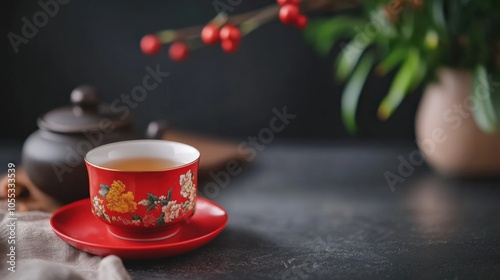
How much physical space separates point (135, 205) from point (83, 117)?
201 mm

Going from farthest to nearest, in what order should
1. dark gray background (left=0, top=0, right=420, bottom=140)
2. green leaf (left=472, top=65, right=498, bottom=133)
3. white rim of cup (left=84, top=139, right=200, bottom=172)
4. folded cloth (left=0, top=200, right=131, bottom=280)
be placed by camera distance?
dark gray background (left=0, top=0, right=420, bottom=140) < green leaf (left=472, top=65, right=498, bottom=133) < white rim of cup (left=84, top=139, right=200, bottom=172) < folded cloth (left=0, top=200, right=131, bottom=280)

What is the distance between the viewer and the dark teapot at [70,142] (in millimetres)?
845

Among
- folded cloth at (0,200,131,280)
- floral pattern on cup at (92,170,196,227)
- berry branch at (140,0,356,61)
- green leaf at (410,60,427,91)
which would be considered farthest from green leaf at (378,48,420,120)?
folded cloth at (0,200,131,280)

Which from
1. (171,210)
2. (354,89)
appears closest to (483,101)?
(354,89)

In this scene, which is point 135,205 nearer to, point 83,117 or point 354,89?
point 83,117

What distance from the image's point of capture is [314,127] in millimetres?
1188

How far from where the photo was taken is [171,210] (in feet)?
2.39

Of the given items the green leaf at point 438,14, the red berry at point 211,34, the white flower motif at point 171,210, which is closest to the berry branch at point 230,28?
the red berry at point 211,34

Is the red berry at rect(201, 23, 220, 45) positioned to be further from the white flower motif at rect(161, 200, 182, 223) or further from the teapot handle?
the white flower motif at rect(161, 200, 182, 223)

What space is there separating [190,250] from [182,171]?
0.09 meters

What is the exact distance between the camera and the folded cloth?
0.64 metres

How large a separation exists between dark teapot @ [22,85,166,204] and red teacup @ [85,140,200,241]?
82 millimetres

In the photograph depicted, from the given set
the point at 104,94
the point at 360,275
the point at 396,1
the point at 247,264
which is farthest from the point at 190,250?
the point at 104,94

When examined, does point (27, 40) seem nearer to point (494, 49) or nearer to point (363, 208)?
point (363, 208)
